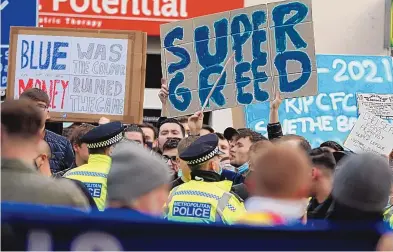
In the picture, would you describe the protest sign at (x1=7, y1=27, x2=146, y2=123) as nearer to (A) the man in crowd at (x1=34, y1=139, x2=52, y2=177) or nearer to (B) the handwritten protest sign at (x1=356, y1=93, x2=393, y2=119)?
(B) the handwritten protest sign at (x1=356, y1=93, x2=393, y2=119)

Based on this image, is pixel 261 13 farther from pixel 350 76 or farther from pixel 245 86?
pixel 350 76

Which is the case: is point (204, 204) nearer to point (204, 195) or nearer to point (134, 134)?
point (204, 195)

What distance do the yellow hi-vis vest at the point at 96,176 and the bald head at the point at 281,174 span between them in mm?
2255

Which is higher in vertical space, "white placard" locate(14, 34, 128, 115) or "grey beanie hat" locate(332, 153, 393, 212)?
"white placard" locate(14, 34, 128, 115)

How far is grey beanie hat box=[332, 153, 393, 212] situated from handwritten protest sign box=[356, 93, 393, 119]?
19.4 ft

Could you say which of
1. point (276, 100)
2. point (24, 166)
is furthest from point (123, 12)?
point (24, 166)

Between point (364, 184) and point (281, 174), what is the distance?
0.53 metres

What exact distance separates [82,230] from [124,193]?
2.43ft

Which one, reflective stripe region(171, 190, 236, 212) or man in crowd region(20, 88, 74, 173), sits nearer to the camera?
reflective stripe region(171, 190, 236, 212)

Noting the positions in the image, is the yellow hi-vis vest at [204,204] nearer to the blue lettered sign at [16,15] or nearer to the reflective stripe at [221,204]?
the reflective stripe at [221,204]

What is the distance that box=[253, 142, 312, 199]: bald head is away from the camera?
149 inches

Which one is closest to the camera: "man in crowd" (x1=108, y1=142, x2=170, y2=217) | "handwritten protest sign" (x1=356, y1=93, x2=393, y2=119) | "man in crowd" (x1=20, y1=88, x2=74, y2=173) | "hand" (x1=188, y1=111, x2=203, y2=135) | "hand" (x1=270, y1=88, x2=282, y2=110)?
"man in crowd" (x1=108, y1=142, x2=170, y2=217)

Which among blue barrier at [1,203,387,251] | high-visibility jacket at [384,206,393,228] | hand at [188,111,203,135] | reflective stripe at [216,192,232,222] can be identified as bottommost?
high-visibility jacket at [384,206,393,228]

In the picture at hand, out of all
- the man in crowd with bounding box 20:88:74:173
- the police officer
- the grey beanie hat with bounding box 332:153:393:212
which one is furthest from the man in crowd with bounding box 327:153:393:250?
the man in crowd with bounding box 20:88:74:173
